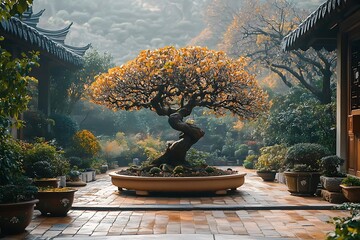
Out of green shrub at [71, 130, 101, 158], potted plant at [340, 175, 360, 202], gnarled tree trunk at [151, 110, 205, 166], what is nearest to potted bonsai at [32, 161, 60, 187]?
gnarled tree trunk at [151, 110, 205, 166]

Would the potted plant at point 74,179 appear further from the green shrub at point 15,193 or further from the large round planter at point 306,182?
A: the green shrub at point 15,193

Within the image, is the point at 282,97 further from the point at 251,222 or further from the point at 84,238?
the point at 84,238

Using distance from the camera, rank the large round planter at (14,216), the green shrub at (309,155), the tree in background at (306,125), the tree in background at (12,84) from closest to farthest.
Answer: the tree in background at (12,84) < the large round planter at (14,216) < the green shrub at (309,155) < the tree in background at (306,125)

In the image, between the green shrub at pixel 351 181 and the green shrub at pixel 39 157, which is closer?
the green shrub at pixel 351 181

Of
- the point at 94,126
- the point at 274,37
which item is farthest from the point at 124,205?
the point at 94,126

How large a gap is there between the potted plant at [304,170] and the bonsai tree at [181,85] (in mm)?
1462

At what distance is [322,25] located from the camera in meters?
13.4

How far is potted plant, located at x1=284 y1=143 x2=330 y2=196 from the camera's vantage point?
1298 cm

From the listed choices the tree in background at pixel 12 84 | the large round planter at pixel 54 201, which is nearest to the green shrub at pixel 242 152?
the large round planter at pixel 54 201

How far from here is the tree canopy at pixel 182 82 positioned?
1377 centimetres

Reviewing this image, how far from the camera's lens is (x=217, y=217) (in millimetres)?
9852

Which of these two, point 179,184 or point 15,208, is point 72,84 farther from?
point 15,208

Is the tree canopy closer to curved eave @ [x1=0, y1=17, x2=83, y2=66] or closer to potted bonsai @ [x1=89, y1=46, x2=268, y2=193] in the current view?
potted bonsai @ [x1=89, y1=46, x2=268, y2=193]

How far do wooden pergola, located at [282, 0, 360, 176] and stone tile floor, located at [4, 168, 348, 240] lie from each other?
1.81 meters
